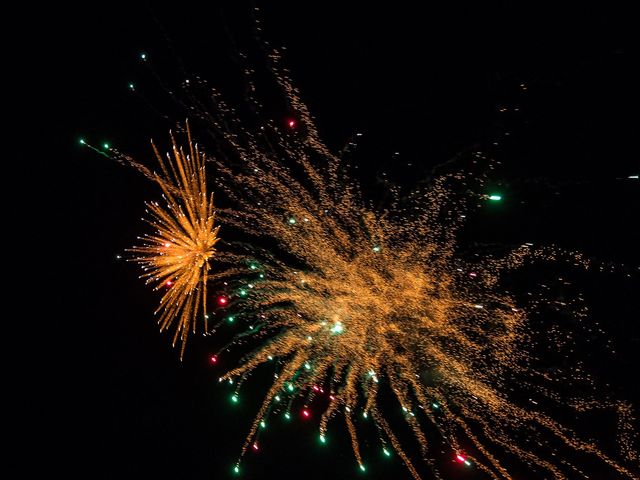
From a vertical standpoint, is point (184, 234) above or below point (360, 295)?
below

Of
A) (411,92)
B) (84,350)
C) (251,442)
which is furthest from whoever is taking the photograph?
(84,350)

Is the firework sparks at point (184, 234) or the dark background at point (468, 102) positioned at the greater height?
the dark background at point (468, 102)

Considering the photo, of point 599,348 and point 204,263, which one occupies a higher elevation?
point 599,348

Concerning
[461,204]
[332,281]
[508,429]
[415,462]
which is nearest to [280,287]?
[332,281]

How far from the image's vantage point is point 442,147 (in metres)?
2.10

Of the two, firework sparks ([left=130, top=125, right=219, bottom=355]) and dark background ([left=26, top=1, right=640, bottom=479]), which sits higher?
dark background ([left=26, top=1, right=640, bottom=479])

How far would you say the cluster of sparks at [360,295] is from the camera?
2.29 metres

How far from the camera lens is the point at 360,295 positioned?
2.57 meters

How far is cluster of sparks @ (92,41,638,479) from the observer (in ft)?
7.53

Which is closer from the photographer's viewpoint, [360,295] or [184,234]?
[184,234]

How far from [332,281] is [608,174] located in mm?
1482

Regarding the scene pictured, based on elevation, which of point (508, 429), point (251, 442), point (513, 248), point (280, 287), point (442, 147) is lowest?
point (251, 442)

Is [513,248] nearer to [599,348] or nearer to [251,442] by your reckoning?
[599,348]

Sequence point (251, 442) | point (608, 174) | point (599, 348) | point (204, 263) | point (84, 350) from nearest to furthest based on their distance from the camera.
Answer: point (608, 174) < point (599, 348) < point (204, 263) < point (251, 442) < point (84, 350)
